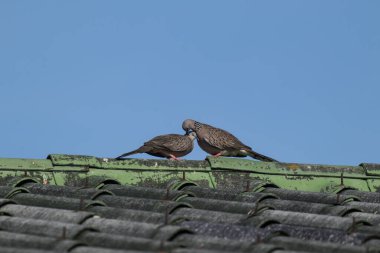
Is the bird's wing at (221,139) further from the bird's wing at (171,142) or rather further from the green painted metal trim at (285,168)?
the green painted metal trim at (285,168)

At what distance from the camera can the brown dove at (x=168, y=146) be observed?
1278 centimetres

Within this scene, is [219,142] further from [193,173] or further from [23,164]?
[23,164]

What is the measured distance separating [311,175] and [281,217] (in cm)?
237

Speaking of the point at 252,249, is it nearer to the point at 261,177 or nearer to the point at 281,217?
the point at 281,217

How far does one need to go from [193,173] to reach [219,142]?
5690 millimetres

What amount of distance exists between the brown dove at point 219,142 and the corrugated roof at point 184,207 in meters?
5.19

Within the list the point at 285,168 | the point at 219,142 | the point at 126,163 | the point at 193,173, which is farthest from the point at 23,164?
the point at 219,142

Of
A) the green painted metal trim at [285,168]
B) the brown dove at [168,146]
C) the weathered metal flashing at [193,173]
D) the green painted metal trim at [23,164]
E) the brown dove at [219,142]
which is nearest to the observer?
the green painted metal trim at [23,164]

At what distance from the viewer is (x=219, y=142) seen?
46.7ft

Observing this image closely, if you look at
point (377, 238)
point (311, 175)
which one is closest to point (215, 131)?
point (311, 175)

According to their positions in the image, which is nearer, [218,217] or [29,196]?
[218,217]

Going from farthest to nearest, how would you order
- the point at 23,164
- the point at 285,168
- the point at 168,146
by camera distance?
the point at 168,146, the point at 285,168, the point at 23,164

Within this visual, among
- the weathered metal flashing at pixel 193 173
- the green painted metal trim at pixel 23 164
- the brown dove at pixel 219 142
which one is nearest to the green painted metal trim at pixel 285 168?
the weathered metal flashing at pixel 193 173

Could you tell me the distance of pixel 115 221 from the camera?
19.4ft
